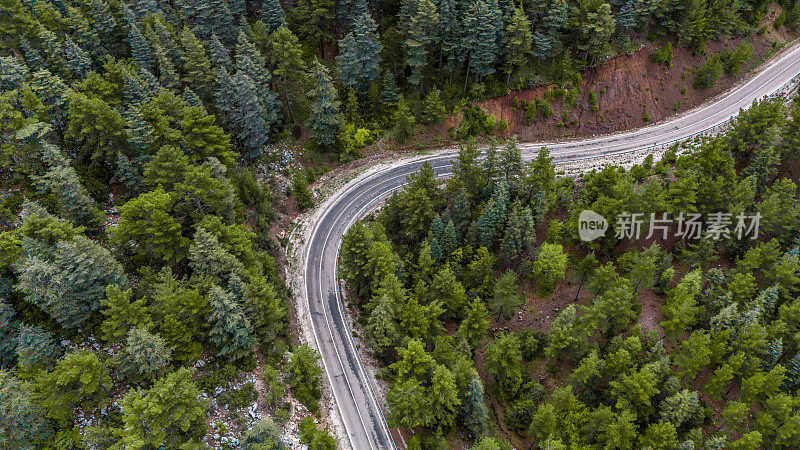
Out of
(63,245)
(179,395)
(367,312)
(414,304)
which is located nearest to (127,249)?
(63,245)

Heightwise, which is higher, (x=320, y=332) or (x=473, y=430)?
(x=320, y=332)

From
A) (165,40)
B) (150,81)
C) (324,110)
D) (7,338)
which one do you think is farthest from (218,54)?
(7,338)

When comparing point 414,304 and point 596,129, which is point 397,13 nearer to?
point 596,129

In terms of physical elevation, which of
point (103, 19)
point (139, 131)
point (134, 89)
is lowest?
point (139, 131)

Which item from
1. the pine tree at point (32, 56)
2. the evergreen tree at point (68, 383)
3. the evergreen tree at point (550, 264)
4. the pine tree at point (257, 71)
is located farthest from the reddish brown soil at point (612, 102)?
the evergreen tree at point (68, 383)

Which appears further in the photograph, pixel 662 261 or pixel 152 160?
pixel 662 261

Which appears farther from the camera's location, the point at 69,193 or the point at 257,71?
the point at 257,71

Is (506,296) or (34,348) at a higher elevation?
(34,348)

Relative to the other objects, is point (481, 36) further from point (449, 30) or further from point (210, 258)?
point (210, 258)
